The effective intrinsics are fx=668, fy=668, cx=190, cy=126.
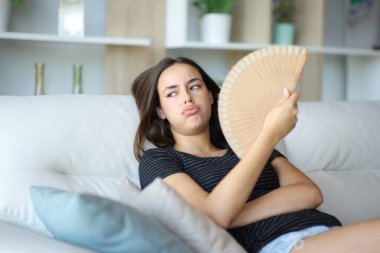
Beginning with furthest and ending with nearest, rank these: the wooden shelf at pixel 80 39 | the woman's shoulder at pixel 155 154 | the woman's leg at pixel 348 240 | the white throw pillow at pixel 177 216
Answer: the wooden shelf at pixel 80 39
the woman's shoulder at pixel 155 154
the woman's leg at pixel 348 240
the white throw pillow at pixel 177 216

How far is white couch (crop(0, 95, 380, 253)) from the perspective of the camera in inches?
71.0

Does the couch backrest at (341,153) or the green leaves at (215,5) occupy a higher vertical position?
the green leaves at (215,5)

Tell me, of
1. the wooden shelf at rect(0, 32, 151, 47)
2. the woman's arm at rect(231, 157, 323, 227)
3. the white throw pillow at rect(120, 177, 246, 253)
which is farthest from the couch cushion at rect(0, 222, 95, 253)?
the wooden shelf at rect(0, 32, 151, 47)

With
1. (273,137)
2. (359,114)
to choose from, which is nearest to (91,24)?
(359,114)

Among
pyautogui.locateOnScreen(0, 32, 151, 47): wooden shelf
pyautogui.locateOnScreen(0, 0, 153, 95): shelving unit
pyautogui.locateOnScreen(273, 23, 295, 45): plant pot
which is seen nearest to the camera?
pyautogui.locateOnScreen(0, 32, 151, 47): wooden shelf

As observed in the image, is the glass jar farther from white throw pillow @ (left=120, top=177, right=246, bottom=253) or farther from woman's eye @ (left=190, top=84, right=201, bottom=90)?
white throw pillow @ (left=120, top=177, right=246, bottom=253)

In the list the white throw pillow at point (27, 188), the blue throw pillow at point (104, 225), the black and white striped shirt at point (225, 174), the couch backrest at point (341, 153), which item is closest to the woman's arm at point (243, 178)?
the black and white striped shirt at point (225, 174)

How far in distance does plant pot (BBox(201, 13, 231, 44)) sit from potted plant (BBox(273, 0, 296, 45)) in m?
0.35

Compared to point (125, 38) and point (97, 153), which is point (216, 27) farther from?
point (97, 153)

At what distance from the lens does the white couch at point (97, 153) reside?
1803 millimetres

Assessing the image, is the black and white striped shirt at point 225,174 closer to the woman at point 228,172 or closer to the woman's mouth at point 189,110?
the woman at point 228,172

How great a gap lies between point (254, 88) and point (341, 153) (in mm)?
839

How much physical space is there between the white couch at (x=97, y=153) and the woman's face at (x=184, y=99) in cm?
18

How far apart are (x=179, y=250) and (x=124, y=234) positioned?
132mm
